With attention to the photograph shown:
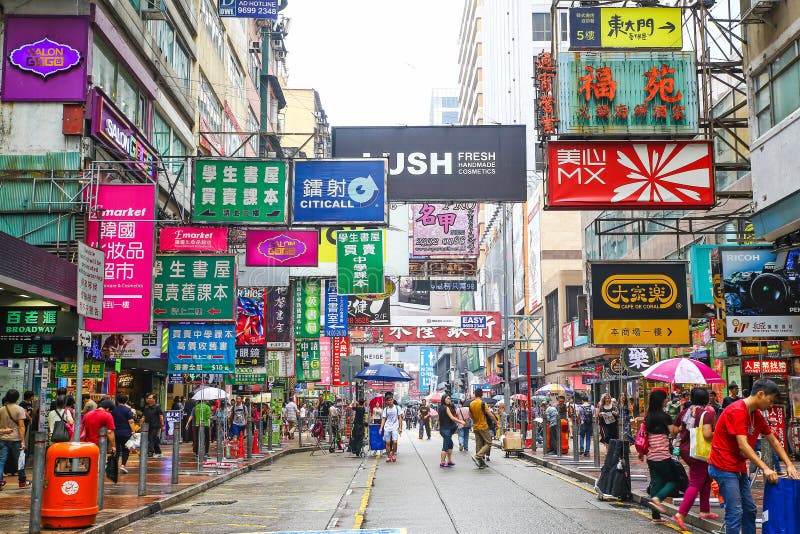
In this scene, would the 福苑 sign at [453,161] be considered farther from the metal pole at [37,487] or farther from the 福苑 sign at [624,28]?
the metal pole at [37,487]

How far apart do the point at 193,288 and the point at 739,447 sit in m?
15.1

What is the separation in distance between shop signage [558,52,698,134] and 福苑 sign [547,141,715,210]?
0.41m

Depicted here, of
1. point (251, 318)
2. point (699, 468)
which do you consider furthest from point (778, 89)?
point (251, 318)

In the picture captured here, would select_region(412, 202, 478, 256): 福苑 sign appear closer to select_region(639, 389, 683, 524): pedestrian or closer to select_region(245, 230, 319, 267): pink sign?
select_region(245, 230, 319, 267): pink sign

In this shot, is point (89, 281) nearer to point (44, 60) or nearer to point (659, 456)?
point (659, 456)

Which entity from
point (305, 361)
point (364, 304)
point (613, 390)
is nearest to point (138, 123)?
point (305, 361)

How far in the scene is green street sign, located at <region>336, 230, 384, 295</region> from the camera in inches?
1006

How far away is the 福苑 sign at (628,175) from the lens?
18.6 meters

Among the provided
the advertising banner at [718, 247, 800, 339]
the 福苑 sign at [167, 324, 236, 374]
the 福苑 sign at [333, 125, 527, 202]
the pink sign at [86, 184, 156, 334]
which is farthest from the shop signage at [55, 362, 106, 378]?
the advertising banner at [718, 247, 800, 339]

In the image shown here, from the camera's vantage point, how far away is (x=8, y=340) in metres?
20.8

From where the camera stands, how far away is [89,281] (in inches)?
493

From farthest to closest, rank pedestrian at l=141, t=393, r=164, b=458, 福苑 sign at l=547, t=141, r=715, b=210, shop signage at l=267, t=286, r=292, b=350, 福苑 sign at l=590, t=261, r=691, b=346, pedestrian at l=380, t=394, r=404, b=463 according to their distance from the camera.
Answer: shop signage at l=267, t=286, r=292, b=350 < pedestrian at l=380, t=394, r=404, b=463 < pedestrian at l=141, t=393, r=164, b=458 < 福苑 sign at l=590, t=261, r=691, b=346 < 福苑 sign at l=547, t=141, r=715, b=210

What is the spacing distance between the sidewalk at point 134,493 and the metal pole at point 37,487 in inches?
18.3

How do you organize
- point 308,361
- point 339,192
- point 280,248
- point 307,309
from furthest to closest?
point 308,361, point 307,309, point 280,248, point 339,192
